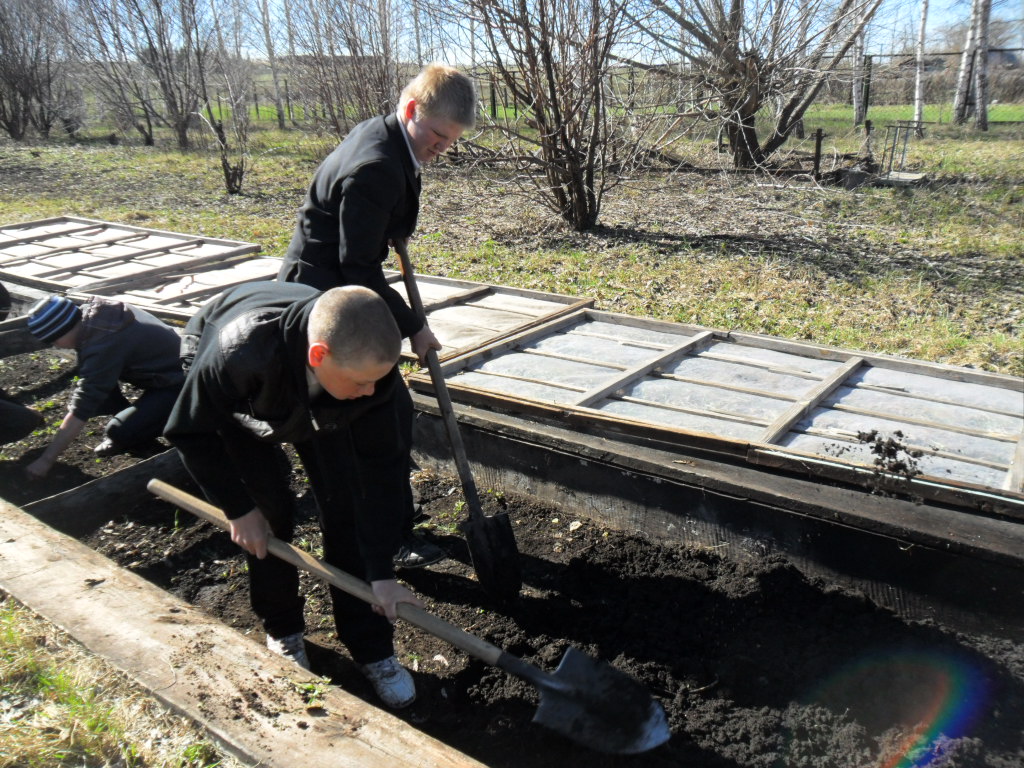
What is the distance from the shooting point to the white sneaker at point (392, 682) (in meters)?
2.59

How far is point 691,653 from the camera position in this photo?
269 centimetres

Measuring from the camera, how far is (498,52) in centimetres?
796

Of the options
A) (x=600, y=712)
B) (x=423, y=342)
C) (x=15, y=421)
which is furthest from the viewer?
(x=15, y=421)

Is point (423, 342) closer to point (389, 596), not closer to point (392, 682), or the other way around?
point (389, 596)

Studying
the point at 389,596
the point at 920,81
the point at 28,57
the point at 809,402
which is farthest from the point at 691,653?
the point at 28,57

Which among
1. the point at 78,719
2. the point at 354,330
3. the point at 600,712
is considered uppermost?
the point at 354,330

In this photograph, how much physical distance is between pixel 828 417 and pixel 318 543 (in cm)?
225

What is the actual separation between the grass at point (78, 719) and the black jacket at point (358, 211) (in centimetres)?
143

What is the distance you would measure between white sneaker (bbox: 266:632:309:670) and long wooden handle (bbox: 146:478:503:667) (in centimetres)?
35

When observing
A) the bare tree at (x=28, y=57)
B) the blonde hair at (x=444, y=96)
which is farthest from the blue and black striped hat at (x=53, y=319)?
the bare tree at (x=28, y=57)

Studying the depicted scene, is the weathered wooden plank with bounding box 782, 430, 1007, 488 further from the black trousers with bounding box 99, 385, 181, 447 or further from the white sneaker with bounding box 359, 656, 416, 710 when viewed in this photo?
the black trousers with bounding box 99, 385, 181, 447

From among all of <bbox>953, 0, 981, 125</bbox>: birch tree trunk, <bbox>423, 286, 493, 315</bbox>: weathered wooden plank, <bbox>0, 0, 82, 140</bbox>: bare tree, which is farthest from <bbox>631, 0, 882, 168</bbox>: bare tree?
<bbox>0, 0, 82, 140</bbox>: bare tree

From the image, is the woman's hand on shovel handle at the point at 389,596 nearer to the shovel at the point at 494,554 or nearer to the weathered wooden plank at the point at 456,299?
the shovel at the point at 494,554

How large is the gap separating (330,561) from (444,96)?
1.58 m
